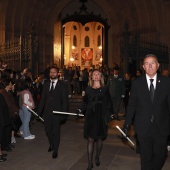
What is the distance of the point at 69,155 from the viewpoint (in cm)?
569

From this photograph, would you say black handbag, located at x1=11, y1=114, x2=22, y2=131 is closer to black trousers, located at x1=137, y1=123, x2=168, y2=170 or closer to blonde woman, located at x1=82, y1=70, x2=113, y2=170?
blonde woman, located at x1=82, y1=70, x2=113, y2=170

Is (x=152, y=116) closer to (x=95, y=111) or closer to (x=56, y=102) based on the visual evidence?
(x=95, y=111)

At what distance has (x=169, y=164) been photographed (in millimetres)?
5184

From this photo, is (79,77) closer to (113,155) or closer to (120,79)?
(120,79)

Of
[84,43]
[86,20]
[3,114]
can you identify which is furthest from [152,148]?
[84,43]

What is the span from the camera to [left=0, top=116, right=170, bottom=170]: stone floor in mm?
5012

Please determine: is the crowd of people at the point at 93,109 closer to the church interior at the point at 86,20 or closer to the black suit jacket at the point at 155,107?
the black suit jacket at the point at 155,107

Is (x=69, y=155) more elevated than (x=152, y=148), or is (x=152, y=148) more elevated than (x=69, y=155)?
(x=152, y=148)

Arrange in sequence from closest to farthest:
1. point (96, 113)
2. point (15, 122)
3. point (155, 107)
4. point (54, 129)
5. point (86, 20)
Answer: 1. point (155, 107)
2. point (96, 113)
3. point (54, 129)
4. point (15, 122)
5. point (86, 20)

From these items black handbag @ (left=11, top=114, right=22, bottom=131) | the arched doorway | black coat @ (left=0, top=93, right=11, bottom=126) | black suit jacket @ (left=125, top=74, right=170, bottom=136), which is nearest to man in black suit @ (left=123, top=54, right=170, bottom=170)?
black suit jacket @ (left=125, top=74, right=170, bottom=136)

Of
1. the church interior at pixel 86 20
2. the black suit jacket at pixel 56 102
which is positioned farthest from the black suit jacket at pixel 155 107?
the church interior at pixel 86 20

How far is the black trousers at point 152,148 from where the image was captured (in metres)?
3.67

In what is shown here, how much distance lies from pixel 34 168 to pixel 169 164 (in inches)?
101

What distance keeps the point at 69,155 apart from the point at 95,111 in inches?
56.1
